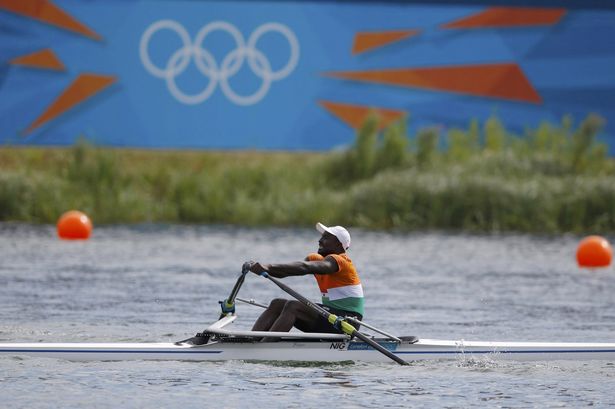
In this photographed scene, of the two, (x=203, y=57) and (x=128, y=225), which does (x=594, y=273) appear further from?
(x=203, y=57)

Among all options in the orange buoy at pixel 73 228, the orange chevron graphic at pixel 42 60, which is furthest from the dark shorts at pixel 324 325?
the orange chevron graphic at pixel 42 60

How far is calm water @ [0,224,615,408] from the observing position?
14.7 m

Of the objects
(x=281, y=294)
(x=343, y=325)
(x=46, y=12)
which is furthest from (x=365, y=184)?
(x=343, y=325)

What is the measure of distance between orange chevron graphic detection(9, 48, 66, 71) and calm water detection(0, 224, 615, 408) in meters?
8.07

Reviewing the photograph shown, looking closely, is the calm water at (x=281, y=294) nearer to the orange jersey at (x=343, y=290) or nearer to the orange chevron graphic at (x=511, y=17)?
the orange jersey at (x=343, y=290)

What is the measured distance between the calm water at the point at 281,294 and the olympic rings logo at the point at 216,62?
750 centimetres

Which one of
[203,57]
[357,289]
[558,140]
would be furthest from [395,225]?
[357,289]

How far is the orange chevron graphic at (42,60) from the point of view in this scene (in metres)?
41.9

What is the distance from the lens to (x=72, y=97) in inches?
1660

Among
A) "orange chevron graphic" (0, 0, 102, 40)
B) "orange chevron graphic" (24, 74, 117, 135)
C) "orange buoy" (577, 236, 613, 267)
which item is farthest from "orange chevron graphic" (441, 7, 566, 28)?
"orange buoy" (577, 236, 613, 267)

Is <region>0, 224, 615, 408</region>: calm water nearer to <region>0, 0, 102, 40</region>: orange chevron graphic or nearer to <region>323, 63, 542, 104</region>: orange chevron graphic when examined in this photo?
<region>323, 63, 542, 104</region>: orange chevron graphic

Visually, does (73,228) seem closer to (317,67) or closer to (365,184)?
(365,184)

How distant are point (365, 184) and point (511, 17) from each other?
8725 mm

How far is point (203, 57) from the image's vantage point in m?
42.9
